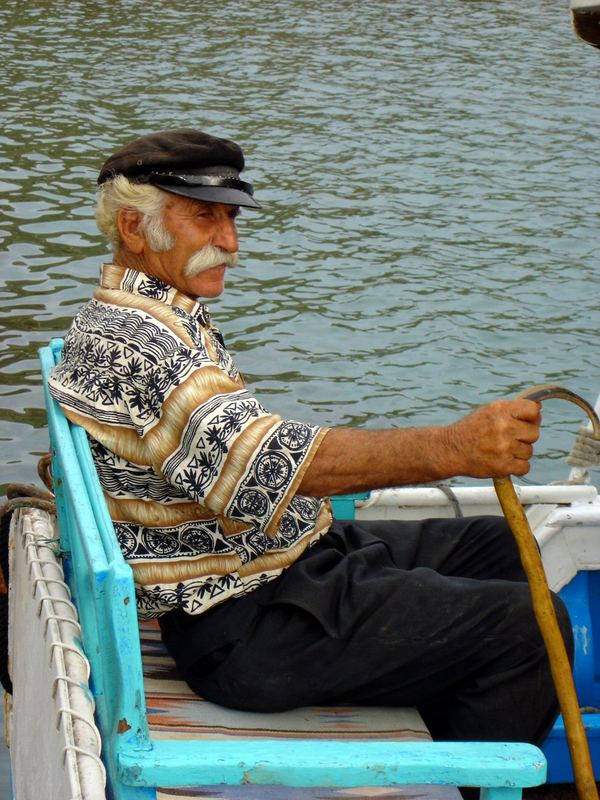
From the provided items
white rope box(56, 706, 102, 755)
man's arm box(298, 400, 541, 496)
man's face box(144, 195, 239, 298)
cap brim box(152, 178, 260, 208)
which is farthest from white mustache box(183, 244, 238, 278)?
white rope box(56, 706, 102, 755)

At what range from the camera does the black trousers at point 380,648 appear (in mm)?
2777

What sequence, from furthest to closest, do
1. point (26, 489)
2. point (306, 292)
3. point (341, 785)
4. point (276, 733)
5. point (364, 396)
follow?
point (306, 292), point (364, 396), point (26, 489), point (276, 733), point (341, 785)

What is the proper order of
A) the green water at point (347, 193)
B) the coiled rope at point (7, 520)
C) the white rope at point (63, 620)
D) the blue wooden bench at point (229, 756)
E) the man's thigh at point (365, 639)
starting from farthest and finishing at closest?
the green water at point (347, 193) < the coiled rope at point (7, 520) < the man's thigh at point (365, 639) < the white rope at point (63, 620) < the blue wooden bench at point (229, 756)

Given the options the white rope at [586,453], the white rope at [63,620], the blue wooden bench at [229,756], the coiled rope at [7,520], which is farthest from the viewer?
the white rope at [586,453]

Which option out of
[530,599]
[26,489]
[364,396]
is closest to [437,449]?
[530,599]

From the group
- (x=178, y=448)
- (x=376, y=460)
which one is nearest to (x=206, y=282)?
(x=178, y=448)

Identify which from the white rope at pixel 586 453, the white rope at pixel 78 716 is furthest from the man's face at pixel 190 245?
the white rope at pixel 586 453

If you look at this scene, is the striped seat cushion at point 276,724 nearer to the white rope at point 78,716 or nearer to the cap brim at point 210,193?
the white rope at point 78,716

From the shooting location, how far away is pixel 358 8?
2158cm

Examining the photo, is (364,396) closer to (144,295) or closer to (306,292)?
(306,292)

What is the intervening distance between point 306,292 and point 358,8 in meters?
13.5

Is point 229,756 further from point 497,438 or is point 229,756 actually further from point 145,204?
point 145,204

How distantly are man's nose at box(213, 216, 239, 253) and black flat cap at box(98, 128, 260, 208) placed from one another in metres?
0.08

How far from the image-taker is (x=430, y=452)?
2582 mm
